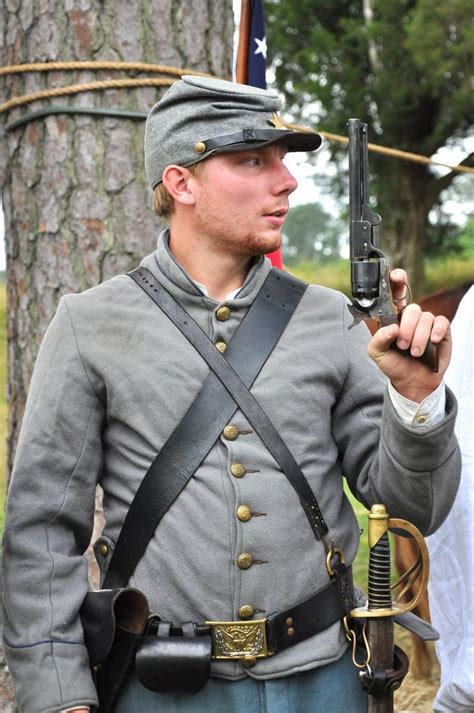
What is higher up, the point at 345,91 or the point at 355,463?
the point at 355,463

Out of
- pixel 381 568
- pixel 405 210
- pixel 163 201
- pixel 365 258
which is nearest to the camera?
pixel 365 258

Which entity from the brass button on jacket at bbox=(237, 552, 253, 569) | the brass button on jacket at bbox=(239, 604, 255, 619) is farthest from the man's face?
the brass button on jacket at bbox=(239, 604, 255, 619)

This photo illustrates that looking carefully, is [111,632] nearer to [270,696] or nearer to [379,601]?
[270,696]

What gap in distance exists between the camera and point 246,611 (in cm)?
252

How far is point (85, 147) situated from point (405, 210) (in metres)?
14.5

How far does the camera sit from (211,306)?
2.71 metres

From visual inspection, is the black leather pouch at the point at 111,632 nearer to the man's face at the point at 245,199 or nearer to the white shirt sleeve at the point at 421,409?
the white shirt sleeve at the point at 421,409

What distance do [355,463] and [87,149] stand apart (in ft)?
5.20

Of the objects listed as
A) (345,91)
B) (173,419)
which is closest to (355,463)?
(173,419)

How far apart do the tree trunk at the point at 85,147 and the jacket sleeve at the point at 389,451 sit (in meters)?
1.22

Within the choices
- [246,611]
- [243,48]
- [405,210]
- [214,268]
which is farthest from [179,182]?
[405,210]

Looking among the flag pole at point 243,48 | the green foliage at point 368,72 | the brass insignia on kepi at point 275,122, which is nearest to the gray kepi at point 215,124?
the brass insignia on kepi at point 275,122

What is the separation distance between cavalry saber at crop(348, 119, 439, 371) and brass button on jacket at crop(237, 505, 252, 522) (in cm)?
50

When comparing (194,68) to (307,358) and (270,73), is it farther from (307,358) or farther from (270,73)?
(270,73)
